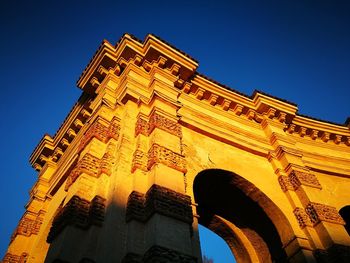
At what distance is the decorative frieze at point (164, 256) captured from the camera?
5258 mm

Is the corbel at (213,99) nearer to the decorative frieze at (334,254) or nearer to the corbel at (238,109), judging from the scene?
the corbel at (238,109)

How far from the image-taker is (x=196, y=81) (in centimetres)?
1154

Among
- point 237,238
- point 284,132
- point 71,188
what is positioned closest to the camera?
point 71,188

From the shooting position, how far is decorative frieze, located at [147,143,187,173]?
7.15 m

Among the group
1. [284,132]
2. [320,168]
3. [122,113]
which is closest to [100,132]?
[122,113]

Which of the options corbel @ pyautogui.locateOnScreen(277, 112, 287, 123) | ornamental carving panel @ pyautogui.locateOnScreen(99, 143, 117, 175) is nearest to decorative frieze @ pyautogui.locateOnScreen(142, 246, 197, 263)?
A: ornamental carving panel @ pyautogui.locateOnScreen(99, 143, 117, 175)

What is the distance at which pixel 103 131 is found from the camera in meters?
8.73

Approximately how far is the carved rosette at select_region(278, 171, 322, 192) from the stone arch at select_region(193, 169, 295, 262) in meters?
0.92

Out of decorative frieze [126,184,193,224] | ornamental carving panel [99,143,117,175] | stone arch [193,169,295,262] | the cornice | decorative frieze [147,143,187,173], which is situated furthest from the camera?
the cornice

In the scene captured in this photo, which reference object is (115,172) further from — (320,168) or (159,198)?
(320,168)

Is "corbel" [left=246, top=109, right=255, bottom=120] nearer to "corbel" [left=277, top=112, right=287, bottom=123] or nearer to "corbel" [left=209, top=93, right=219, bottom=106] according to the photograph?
"corbel" [left=277, top=112, right=287, bottom=123]

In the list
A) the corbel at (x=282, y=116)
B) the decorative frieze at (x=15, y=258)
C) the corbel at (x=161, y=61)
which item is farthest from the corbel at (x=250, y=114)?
the decorative frieze at (x=15, y=258)

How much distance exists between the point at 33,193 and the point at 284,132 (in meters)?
10.2

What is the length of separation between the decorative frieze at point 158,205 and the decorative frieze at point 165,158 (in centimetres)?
79
